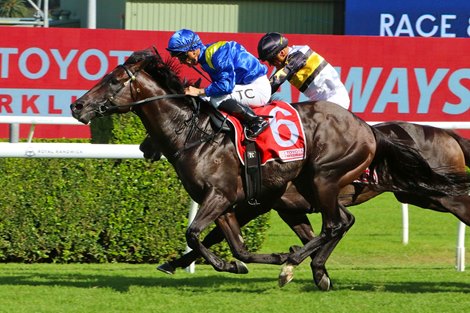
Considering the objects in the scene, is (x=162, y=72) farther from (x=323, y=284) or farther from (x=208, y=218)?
(x=323, y=284)

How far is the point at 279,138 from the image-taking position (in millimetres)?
5809

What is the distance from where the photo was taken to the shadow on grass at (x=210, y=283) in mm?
6016

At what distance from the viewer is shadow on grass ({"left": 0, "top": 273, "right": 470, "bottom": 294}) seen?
6.02 meters

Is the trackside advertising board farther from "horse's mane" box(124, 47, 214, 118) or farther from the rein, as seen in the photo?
the rein

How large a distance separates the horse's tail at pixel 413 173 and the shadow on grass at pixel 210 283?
0.57m

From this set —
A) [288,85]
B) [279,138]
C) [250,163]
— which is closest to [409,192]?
[279,138]

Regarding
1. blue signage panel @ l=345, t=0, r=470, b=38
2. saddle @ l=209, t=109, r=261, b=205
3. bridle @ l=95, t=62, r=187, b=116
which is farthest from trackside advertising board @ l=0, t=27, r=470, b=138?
saddle @ l=209, t=109, r=261, b=205

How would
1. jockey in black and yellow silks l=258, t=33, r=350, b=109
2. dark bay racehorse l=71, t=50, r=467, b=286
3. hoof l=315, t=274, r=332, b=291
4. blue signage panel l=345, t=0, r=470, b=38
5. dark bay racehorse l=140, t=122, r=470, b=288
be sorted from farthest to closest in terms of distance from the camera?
blue signage panel l=345, t=0, r=470, b=38, jockey in black and yellow silks l=258, t=33, r=350, b=109, dark bay racehorse l=140, t=122, r=470, b=288, hoof l=315, t=274, r=332, b=291, dark bay racehorse l=71, t=50, r=467, b=286

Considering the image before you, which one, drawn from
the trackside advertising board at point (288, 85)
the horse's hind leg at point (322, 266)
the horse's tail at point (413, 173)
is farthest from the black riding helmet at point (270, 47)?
the trackside advertising board at point (288, 85)

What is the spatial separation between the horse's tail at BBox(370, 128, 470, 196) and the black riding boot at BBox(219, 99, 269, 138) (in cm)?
80

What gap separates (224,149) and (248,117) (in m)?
0.23

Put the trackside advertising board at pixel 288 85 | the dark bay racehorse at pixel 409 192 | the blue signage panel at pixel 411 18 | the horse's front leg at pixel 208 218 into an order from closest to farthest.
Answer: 1. the horse's front leg at pixel 208 218
2. the dark bay racehorse at pixel 409 192
3. the trackside advertising board at pixel 288 85
4. the blue signage panel at pixel 411 18

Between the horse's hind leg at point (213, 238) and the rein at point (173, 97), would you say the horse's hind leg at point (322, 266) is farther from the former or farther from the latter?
the rein at point (173, 97)

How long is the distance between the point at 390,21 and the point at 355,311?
12.7 metres
